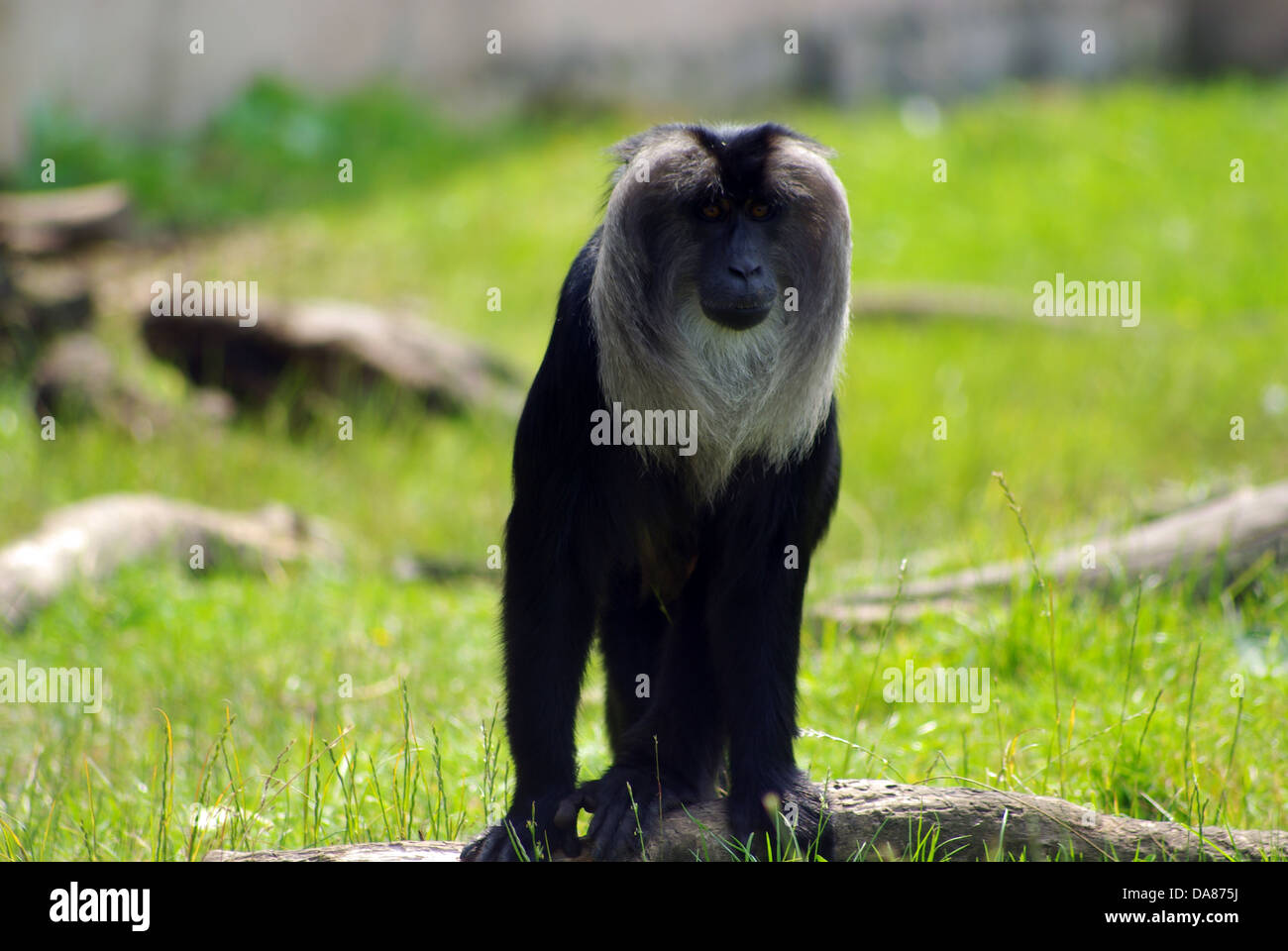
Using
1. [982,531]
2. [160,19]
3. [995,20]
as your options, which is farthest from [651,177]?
[995,20]

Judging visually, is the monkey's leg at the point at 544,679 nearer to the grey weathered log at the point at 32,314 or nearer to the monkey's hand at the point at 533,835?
the monkey's hand at the point at 533,835

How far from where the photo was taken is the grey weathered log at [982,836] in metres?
3.48

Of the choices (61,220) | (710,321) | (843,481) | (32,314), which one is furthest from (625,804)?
(61,220)

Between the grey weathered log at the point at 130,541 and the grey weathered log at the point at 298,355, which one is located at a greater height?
the grey weathered log at the point at 298,355

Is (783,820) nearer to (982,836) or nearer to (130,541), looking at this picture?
(982,836)

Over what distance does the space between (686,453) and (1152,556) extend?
9.55 feet

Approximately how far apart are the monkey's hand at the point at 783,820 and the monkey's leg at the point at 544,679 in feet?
1.54

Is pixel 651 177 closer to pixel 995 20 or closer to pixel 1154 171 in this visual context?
pixel 1154 171

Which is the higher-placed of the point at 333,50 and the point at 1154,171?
the point at 333,50

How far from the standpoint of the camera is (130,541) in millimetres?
7477

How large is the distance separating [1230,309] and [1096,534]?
708 cm

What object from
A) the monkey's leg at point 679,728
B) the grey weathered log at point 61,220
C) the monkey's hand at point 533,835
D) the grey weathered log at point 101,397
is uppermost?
the grey weathered log at point 61,220

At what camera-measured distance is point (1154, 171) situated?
14672 mm

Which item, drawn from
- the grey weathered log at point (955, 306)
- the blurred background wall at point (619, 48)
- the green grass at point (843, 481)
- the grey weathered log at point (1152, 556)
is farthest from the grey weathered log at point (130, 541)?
the blurred background wall at point (619, 48)
